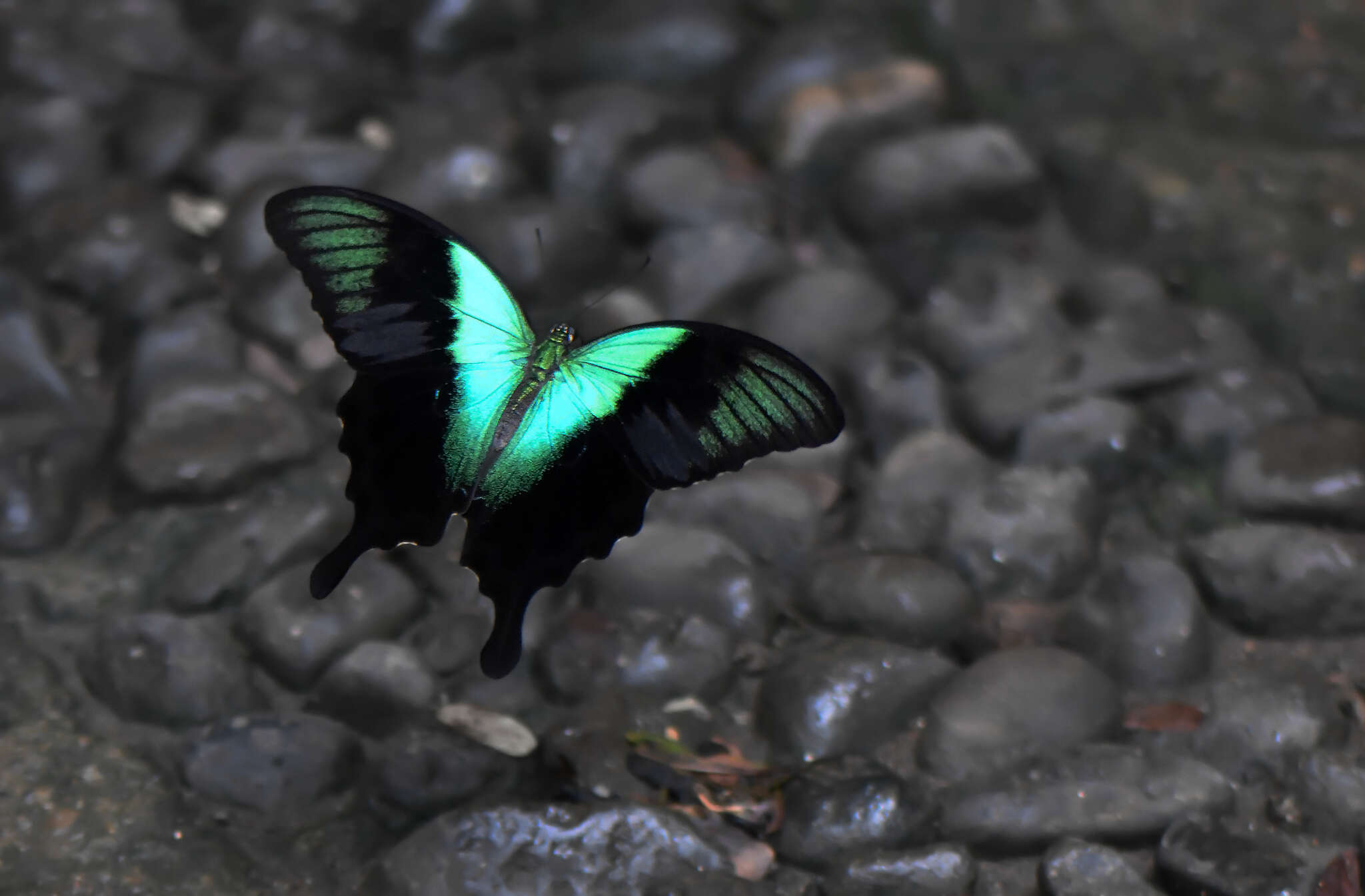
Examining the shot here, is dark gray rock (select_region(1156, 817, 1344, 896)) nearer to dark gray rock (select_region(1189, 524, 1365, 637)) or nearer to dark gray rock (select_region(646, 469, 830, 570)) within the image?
dark gray rock (select_region(1189, 524, 1365, 637))

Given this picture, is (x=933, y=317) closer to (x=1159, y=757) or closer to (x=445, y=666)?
(x=1159, y=757)

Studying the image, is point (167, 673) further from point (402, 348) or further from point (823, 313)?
point (823, 313)

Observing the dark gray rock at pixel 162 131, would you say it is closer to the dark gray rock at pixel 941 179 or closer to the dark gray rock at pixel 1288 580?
the dark gray rock at pixel 941 179

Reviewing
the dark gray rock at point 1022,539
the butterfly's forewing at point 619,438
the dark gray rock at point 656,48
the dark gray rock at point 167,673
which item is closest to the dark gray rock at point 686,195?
the dark gray rock at point 656,48

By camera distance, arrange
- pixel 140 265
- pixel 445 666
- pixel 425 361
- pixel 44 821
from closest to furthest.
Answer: pixel 425 361
pixel 44 821
pixel 445 666
pixel 140 265

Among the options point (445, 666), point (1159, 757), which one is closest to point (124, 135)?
point (445, 666)

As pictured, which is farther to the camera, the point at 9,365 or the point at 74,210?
the point at 74,210
